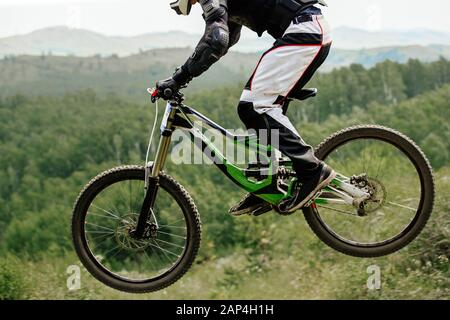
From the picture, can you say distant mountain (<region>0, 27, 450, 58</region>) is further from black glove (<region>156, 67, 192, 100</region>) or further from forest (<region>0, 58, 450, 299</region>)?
black glove (<region>156, 67, 192, 100</region>)

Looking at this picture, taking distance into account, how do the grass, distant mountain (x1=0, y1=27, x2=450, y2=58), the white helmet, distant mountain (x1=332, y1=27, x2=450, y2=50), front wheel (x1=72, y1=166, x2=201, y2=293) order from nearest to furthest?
the white helmet, front wheel (x1=72, y1=166, x2=201, y2=293), the grass, distant mountain (x1=332, y1=27, x2=450, y2=50), distant mountain (x1=0, y1=27, x2=450, y2=58)

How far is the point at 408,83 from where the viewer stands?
66.1 m

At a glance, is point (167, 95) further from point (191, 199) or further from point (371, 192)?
point (371, 192)

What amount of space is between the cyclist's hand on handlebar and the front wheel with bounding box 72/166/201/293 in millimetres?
754

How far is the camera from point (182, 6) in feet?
17.4

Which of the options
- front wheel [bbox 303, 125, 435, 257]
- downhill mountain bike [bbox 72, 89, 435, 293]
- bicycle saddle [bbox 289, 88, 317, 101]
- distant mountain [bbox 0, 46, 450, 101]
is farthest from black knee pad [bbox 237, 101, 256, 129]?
distant mountain [bbox 0, 46, 450, 101]

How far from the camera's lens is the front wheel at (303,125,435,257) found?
18.2 ft

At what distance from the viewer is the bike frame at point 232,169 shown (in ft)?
17.7

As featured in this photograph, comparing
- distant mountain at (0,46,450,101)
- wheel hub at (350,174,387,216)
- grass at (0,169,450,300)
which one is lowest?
grass at (0,169,450,300)

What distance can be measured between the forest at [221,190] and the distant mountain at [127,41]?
16.2 ft

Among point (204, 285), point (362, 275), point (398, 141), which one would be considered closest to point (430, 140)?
point (204, 285)

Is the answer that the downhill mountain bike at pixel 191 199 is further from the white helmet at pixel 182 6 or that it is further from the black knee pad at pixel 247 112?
the white helmet at pixel 182 6

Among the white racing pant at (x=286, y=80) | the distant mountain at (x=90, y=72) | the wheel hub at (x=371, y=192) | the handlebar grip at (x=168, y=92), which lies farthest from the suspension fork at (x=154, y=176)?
the distant mountain at (x=90, y=72)

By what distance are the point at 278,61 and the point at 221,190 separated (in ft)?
143
